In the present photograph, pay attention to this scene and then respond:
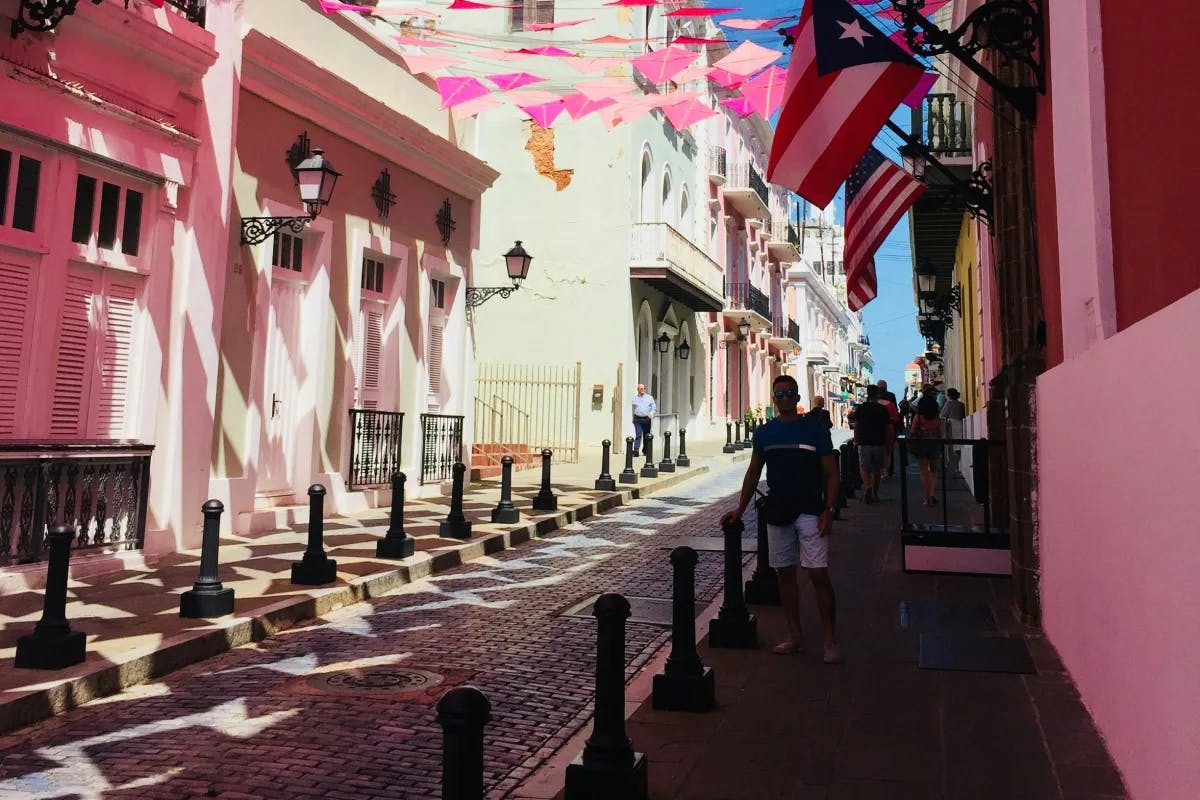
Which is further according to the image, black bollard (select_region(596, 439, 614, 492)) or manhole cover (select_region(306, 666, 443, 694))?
black bollard (select_region(596, 439, 614, 492))

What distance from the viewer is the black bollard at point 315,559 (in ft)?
25.2

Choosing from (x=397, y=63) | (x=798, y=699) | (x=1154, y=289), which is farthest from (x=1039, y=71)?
(x=397, y=63)

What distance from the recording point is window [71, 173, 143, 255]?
319 inches

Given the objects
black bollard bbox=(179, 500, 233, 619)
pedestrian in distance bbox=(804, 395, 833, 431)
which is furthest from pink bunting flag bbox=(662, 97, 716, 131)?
black bollard bbox=(179, 500, 233, 619)

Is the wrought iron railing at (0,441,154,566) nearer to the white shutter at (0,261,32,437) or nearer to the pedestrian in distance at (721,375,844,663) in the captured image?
the white shutter at (0,261,32,437)

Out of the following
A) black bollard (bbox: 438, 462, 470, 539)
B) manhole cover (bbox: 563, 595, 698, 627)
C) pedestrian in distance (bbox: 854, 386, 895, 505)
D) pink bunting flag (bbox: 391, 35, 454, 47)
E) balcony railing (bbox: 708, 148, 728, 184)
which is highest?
balcony railing (bbox: 708, 148, 728, 184)

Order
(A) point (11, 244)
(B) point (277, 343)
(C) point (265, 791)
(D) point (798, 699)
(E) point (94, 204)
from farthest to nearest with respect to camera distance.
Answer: (B) point (277, 343), (E) point (94, 204), (A) point (11, 244), (D) point (798, 699), (C) point (265, 791)

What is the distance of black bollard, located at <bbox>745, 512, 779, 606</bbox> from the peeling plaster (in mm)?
17100

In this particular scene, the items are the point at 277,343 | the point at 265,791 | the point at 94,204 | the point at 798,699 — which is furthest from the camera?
the point at 277,343

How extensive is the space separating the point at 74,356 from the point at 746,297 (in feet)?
92.5

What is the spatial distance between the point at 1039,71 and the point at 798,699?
4.19 m

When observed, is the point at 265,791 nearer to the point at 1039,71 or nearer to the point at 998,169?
the point at 1039,71

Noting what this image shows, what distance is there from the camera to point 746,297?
112ft

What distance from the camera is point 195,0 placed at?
30.6 feet
